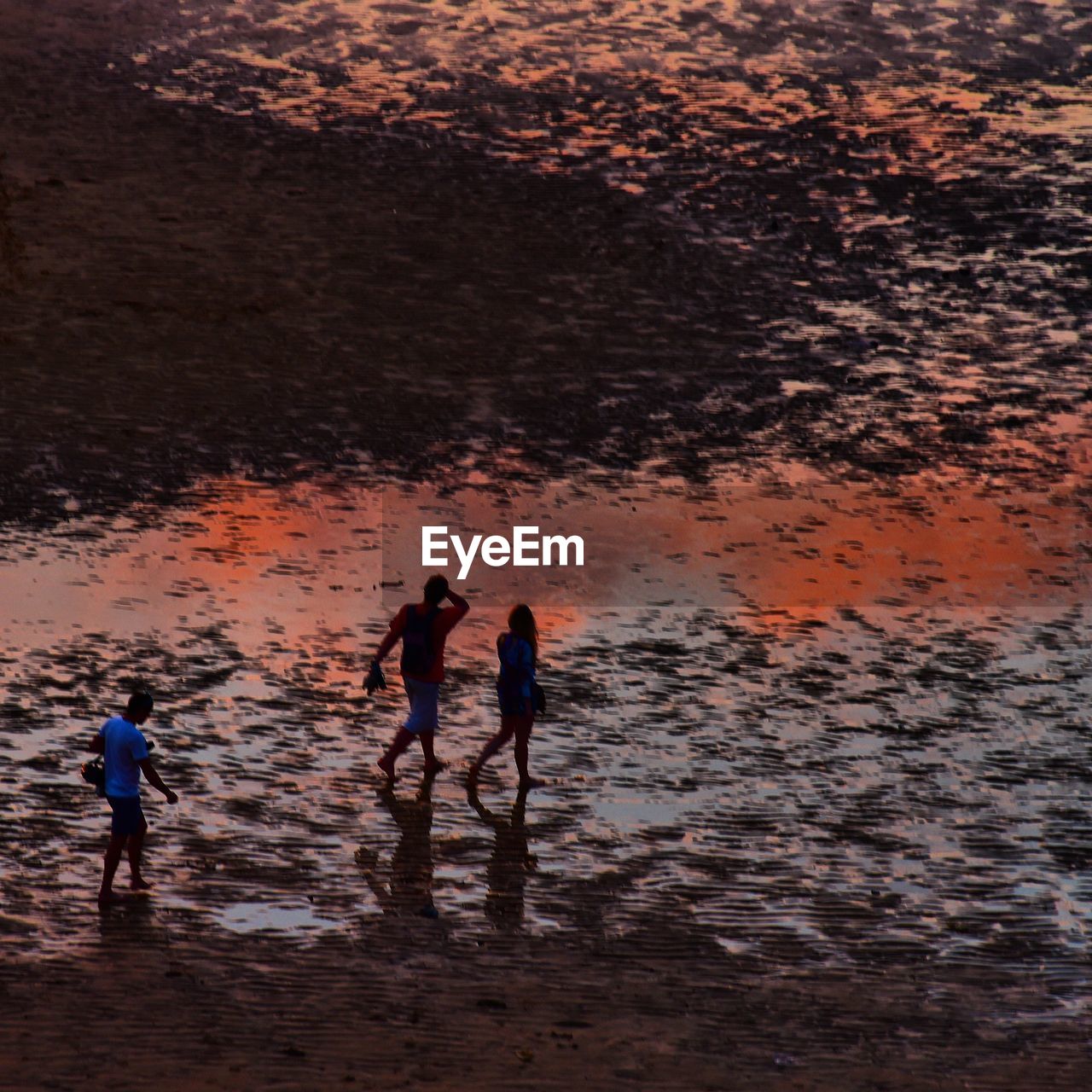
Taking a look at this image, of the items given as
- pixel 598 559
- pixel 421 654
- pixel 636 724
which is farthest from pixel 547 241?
pixel 421 654

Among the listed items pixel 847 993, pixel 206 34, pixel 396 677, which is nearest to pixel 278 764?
pixel 396 677

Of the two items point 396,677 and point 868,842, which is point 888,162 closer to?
point 396,677

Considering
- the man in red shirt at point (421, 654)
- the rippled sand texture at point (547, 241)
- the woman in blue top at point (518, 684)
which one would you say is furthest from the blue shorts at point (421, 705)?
the rippled sand texture at point (547, 241)

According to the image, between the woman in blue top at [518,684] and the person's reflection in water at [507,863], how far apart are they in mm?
305

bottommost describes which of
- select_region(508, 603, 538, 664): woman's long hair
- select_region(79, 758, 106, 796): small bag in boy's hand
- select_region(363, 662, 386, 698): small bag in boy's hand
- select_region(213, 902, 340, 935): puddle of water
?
select_region(213, 902, 340, 935): puddle of water

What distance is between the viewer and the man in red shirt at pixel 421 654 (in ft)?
46.0

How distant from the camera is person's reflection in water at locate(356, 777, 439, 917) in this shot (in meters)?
12.1

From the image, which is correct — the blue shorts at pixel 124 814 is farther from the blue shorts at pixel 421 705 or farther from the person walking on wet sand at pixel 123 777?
the blue shorts at pixel 421 705

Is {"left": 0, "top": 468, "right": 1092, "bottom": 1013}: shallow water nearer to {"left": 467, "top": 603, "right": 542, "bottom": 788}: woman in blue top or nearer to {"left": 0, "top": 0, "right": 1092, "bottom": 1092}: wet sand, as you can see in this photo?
{"left": 0, "top": 0, "right": 1092, "bottom": 1092}: wet sand

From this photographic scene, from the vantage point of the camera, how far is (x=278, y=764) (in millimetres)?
14359

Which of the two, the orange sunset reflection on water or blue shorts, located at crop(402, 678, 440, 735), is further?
the orange sunset reflection on water

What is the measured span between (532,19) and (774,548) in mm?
15779

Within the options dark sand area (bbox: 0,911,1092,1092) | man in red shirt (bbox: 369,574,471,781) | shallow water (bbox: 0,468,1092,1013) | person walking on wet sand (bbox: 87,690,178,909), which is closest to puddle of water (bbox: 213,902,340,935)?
shallow water (bbox: 0,468,1092,1013)

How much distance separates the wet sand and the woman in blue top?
437mm
